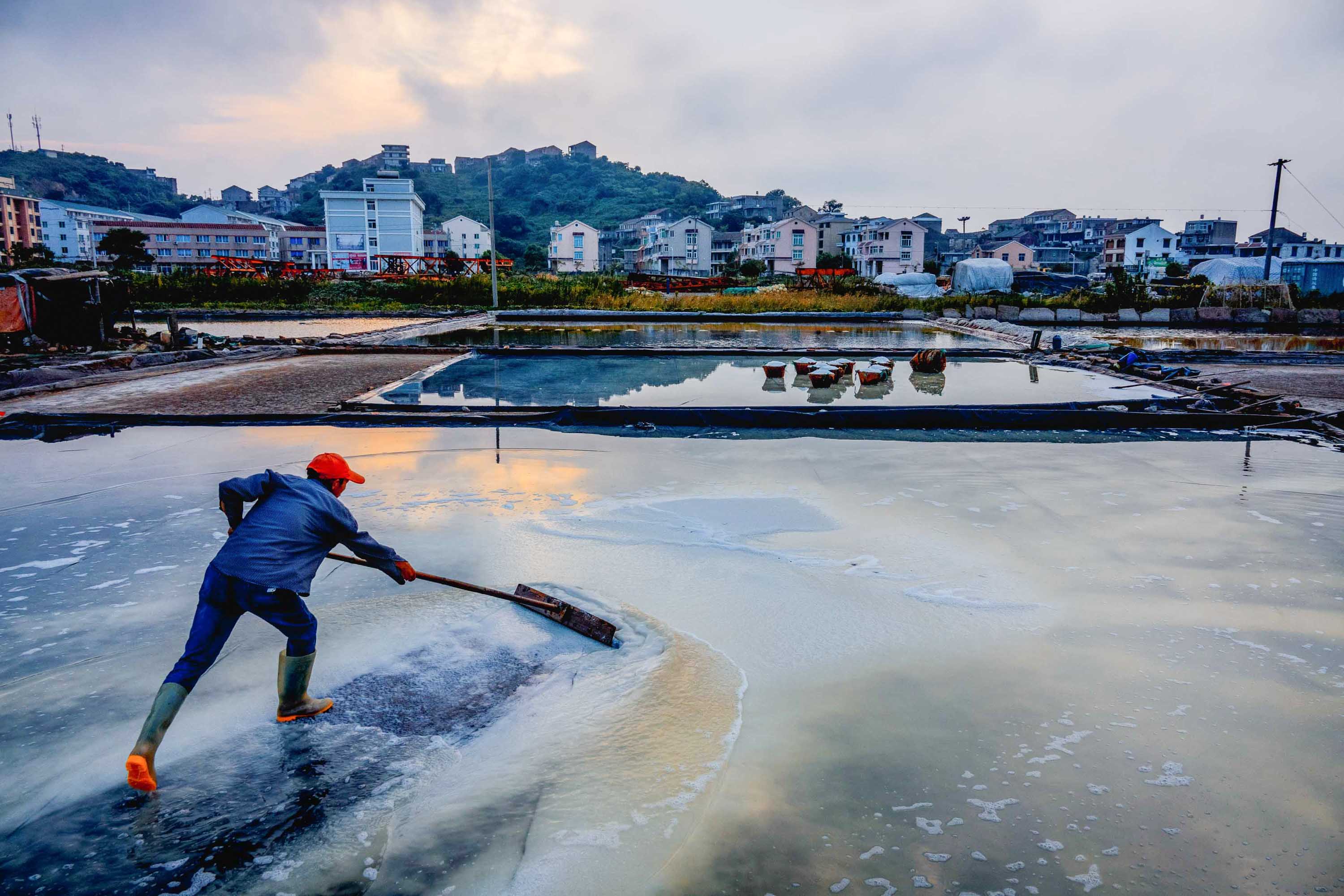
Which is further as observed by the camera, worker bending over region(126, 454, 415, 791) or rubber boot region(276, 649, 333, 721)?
rubber boot region(276, 649, 333, 721)

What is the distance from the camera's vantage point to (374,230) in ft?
170

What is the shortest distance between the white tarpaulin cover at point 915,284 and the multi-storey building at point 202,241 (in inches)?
1887

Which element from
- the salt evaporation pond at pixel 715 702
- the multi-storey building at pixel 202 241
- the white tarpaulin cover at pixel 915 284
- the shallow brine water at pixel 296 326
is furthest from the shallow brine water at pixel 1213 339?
the multi-storey building at pixel 202 241

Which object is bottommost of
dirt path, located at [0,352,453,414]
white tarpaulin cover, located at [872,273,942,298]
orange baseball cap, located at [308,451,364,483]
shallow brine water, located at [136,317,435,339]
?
dirt path, located at [0,352,453,414]

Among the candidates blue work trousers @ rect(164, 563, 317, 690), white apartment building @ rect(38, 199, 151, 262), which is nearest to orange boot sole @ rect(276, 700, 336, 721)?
blue work trousers @ rect(164, 563, 317, 690)

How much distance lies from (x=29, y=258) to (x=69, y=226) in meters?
35.1

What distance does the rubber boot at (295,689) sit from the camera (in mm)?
3105

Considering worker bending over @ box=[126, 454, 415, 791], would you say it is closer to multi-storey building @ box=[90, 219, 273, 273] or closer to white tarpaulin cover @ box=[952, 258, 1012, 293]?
white tarpaulin cover @ box=[952, 258, 1012, 293]

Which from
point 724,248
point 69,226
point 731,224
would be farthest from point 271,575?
point 69,226

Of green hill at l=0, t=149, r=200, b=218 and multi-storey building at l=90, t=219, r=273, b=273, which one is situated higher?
green hill at l=0, t=149, r=200, b=218

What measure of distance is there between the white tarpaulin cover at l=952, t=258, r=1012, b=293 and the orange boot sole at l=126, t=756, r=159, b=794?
1437 inches

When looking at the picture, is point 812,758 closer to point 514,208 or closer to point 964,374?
point 964,374

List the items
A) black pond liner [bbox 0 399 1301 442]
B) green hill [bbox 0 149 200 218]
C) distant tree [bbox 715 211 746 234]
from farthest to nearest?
green hill [bbox 0 149 200 218] < distant tree [bbox 715 211 746 234] < black pond liner [bbox 0 399 1301 442]

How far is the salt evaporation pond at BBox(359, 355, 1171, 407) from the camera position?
10.1 metres
